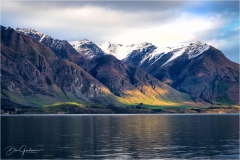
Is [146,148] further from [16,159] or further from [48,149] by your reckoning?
[16,159]

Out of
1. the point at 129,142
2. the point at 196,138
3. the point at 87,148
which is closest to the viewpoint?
the point at 87,148

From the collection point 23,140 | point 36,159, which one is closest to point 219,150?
point 36,159

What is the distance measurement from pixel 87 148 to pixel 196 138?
44045 millimetres

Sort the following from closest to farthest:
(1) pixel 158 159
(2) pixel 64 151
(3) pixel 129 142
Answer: (1) pixel 158 159 < (2) pixel 64 151 < (3) pixel 129 142

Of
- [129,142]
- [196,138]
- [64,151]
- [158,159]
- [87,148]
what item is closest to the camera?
[158,159]

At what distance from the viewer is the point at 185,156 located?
98750mm

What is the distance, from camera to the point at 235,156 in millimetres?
98500

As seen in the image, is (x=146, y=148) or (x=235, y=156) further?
(x=146, y=148)

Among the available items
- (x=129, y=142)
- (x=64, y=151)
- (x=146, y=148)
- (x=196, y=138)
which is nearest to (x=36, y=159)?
(x=64, y=151)

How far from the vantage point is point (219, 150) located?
109438 millimetres

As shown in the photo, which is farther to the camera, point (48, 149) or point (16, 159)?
→ point (48, 149)

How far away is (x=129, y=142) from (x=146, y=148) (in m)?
15.7

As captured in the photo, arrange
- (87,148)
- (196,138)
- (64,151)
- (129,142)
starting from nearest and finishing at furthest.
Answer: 1. (64,151)
2. (87,148)
3. (129,142)
4. (196,138)

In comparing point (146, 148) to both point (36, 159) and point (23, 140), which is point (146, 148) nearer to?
point (36, 159)
